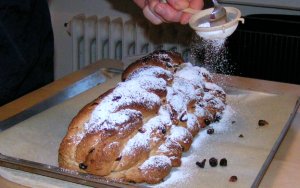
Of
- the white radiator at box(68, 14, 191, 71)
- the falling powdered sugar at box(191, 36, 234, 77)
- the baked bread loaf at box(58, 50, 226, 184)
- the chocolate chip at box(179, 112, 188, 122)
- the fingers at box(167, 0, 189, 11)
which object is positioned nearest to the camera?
the baked bread loaf at box(58, 50, 226, 184)

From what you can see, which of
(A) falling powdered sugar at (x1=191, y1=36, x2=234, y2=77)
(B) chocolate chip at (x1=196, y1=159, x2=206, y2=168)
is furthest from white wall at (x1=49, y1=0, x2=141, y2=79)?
(B) chocolate chip at (x1=196, y1=159, x2=206, y2=168)

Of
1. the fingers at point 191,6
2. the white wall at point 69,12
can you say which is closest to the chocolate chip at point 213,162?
the fingers at point 191,6

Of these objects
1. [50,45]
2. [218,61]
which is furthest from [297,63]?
[50,45]

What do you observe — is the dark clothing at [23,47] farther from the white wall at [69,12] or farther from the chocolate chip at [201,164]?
the white wall at [69,12]

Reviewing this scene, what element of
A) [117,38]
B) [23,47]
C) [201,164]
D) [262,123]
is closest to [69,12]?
[117,38]

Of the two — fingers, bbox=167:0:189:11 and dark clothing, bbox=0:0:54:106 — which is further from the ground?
fingers, bbox=167:0:189:11

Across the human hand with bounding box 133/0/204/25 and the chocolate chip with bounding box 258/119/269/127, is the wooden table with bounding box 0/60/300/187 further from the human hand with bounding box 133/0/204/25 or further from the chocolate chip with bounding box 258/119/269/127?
the human hand with bounding box 133/0/204/25

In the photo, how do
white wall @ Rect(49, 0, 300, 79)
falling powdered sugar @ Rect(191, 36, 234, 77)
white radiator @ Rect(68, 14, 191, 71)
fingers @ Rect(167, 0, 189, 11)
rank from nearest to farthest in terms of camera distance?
A: fingers @ Rect(167, 0, 189, 11) < falling powdered sugar @ Rect(191, 36, 234, 77) < white radiator @ Rect(68, 14, 191, 71) < white wall @ Rect(49, 0, 300, 79)
